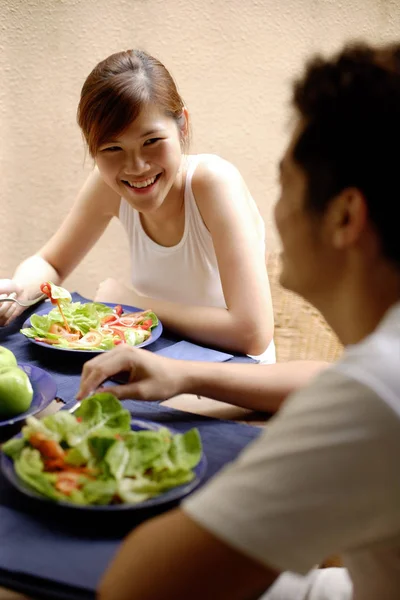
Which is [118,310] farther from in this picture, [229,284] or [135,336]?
[229,284]

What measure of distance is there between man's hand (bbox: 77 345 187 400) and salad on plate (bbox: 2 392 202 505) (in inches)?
6.1

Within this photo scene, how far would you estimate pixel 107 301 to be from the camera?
2.01 meters

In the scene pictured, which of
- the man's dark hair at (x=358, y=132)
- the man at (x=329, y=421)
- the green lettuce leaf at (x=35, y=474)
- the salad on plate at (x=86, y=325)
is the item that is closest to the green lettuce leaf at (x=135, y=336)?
the salad on plate at (x=86, y=325)

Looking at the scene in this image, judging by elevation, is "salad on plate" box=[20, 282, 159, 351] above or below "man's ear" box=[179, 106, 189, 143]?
below

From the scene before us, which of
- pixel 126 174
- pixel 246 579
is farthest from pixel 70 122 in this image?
A: pixel 246 579

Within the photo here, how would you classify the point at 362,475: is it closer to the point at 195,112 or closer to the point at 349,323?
the point at 349,323

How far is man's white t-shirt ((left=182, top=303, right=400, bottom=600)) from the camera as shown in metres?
0.66

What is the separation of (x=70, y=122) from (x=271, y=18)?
3.15 feet

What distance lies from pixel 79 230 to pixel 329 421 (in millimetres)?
1645

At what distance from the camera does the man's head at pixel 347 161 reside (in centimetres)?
Result: 75

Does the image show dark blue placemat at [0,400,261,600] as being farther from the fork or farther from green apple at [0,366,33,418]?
the fork

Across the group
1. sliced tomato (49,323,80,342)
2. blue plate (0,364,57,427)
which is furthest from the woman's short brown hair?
blue plate (0,364,57,427)

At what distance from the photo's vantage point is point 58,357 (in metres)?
1.56

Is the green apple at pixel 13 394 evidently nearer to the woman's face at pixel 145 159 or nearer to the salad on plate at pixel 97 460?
the salad on plate at pixel 97 460
